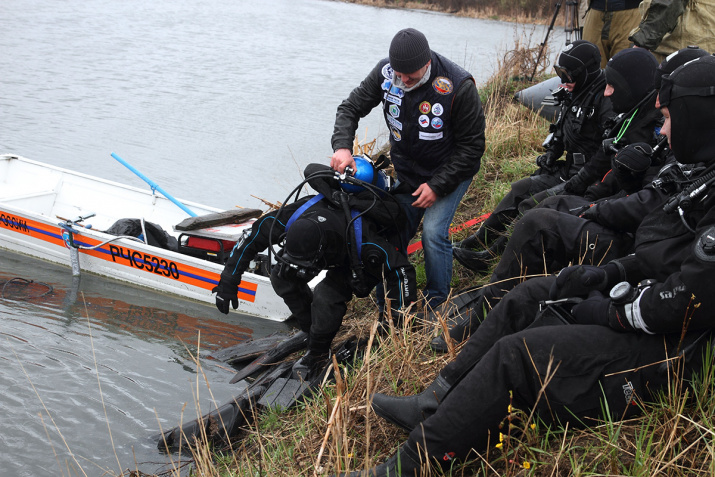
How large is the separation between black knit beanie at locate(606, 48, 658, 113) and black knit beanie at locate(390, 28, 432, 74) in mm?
1157

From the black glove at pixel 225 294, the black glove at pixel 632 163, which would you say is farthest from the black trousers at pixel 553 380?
the black glove at pixel 225 294

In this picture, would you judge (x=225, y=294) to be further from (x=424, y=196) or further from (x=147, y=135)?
(x=147, y=135)

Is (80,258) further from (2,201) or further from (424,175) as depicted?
(424,175)

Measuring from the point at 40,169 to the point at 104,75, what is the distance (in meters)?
8.38

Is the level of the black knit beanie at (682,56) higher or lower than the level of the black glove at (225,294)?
higher

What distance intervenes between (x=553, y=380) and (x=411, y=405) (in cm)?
61

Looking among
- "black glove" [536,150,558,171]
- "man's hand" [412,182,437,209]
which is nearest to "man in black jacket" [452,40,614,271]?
"black glove" [536,150,558,171]

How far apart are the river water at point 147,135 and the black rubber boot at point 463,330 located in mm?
1145

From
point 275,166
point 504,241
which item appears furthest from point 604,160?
point 275,166

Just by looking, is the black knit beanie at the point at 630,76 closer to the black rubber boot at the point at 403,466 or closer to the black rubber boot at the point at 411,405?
the black rubber boot at the point at 411,405

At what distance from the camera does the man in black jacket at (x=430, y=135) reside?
404 centimetres

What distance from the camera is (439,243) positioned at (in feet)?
14.1

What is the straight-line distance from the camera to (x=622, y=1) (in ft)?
21.8

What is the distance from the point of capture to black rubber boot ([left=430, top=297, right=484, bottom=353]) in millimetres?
3330
